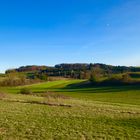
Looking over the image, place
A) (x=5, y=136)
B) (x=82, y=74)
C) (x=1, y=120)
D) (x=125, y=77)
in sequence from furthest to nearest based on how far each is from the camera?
(x=82, y=74) → (x=125, y=77) → (x=1, y=120) → (x=5, y=136)

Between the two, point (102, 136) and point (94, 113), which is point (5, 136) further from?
point (94, 113)

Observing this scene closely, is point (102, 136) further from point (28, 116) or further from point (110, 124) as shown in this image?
point (28, 116)

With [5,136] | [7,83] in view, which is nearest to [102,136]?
[5,136]

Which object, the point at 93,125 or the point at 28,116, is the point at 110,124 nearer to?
the point at 93,125

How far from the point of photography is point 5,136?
14.7 m

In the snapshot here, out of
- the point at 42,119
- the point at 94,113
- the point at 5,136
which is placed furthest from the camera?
the point at 94,113

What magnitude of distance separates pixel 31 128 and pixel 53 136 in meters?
2.23

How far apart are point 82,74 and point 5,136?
14107 cm

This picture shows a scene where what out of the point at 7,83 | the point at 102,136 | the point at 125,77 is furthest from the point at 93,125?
the point at 7,83

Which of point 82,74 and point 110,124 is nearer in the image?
point 110,124

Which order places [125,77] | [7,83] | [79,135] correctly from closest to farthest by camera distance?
1. [79,135]
2. [125,77]
3. [7,83]

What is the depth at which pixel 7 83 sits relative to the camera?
10394 centimetres

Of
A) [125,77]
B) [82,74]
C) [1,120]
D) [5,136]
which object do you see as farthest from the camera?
[82,74]

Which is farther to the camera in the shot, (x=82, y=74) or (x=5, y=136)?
(x=82, y=74)
